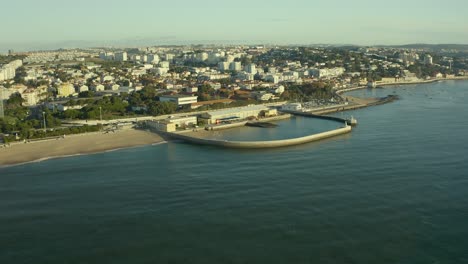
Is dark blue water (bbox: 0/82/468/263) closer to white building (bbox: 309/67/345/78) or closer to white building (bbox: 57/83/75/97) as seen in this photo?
white building (bbox: 57/83/75/97)

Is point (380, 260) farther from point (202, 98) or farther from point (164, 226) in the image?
point (202, 98)

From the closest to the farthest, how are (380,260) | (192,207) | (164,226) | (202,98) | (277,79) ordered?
(380,260), (164,226), (192,207), (202,98), (277,79)

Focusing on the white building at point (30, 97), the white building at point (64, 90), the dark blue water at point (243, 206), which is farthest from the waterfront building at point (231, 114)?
the white building at point (64, 90)

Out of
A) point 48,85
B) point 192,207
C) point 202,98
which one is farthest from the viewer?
point 48,85

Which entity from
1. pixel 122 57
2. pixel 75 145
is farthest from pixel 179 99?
pixel 122 57

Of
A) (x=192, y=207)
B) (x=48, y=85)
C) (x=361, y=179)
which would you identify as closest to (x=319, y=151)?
(x=361, y=179)

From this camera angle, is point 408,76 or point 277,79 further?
point 408,76

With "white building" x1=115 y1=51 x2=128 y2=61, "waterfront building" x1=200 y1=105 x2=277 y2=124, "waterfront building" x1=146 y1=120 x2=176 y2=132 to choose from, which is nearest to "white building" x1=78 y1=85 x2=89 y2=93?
"waterfront building" x1=200 y1=105 x2=277 y2=124
